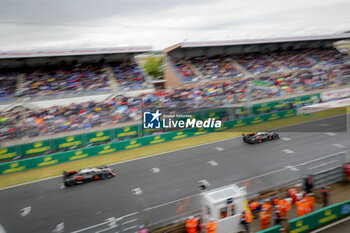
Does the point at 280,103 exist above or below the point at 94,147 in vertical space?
above

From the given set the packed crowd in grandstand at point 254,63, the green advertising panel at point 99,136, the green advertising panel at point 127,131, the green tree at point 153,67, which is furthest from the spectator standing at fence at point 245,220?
the green tree at point 153,67

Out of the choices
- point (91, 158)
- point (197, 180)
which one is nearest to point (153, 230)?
point (197, 180)

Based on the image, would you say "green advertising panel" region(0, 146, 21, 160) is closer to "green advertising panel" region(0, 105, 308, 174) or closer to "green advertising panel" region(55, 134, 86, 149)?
"green advertising panel" region(0, 105, 308, 174)

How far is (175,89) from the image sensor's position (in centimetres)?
2572

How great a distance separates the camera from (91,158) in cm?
1661

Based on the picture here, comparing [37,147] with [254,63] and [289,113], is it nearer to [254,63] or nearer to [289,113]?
[289,113]

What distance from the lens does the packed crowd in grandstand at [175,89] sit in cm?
1988

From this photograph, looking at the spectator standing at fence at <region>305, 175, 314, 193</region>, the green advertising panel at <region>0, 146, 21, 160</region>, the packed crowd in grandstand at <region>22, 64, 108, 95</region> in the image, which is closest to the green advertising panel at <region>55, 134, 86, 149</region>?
the green advertising panel at <region>0, 146, 21, 160</region>

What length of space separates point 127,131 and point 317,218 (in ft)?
43.7

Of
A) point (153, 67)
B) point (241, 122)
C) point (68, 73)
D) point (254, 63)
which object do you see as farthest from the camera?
point (153, 67)

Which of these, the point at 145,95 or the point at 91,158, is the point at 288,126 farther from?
the point at 91,158

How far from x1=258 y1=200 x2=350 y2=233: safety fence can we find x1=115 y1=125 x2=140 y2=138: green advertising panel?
1295 cm

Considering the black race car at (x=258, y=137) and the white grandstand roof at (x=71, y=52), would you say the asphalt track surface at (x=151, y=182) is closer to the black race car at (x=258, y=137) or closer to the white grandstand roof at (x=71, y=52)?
the black race car at (x=258, y=137)

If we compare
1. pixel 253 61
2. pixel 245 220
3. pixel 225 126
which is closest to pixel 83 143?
pixel 225 126
